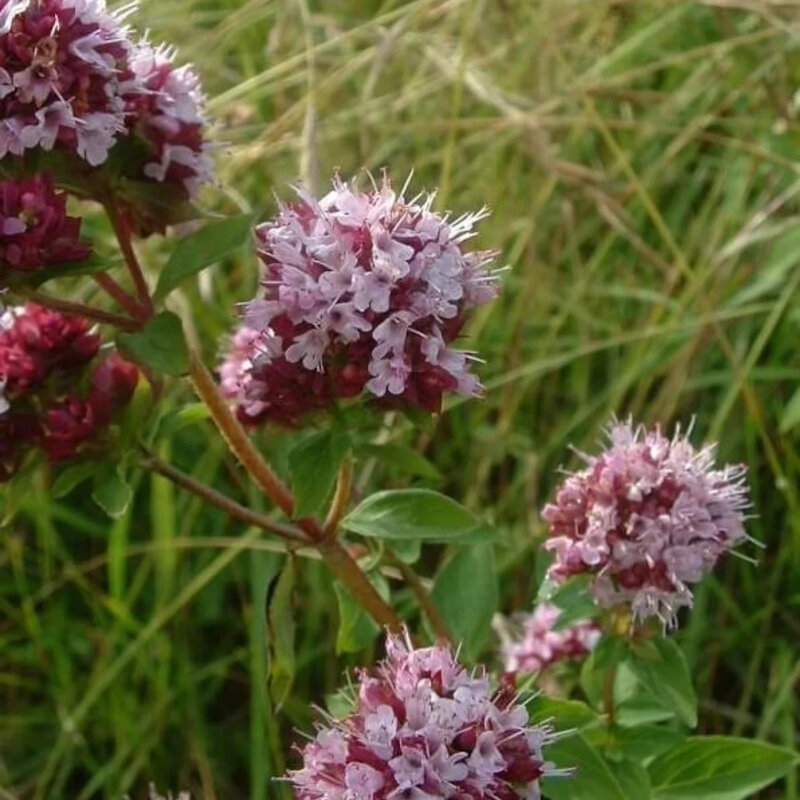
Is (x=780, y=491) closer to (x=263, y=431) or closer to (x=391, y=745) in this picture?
(x=263, y=431)

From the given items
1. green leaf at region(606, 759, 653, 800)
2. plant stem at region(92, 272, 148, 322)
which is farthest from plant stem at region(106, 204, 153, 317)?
green leaf at region(606, 759, 653, 800)

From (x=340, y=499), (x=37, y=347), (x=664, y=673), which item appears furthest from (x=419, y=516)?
(x=37, y=347)

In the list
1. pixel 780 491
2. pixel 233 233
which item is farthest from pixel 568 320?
pixel 233 233

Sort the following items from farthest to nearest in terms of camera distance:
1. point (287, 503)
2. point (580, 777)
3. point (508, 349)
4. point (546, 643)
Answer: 1. point (508, 349)
2. point (546, 643)
3. point (287, 503)
4. point (580, 777)

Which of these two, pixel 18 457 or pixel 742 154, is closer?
pixel 18 457

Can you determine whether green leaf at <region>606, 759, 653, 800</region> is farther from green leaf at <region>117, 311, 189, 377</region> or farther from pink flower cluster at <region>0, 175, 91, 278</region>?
pink flower cluster at <region>0, 175, 91, 278</region>

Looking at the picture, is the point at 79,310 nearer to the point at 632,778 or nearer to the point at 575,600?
the point at 575,600

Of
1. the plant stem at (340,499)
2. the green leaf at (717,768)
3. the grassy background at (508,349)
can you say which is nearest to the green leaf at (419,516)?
the plant stem at (340,499)

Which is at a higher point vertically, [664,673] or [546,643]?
[546,643]
